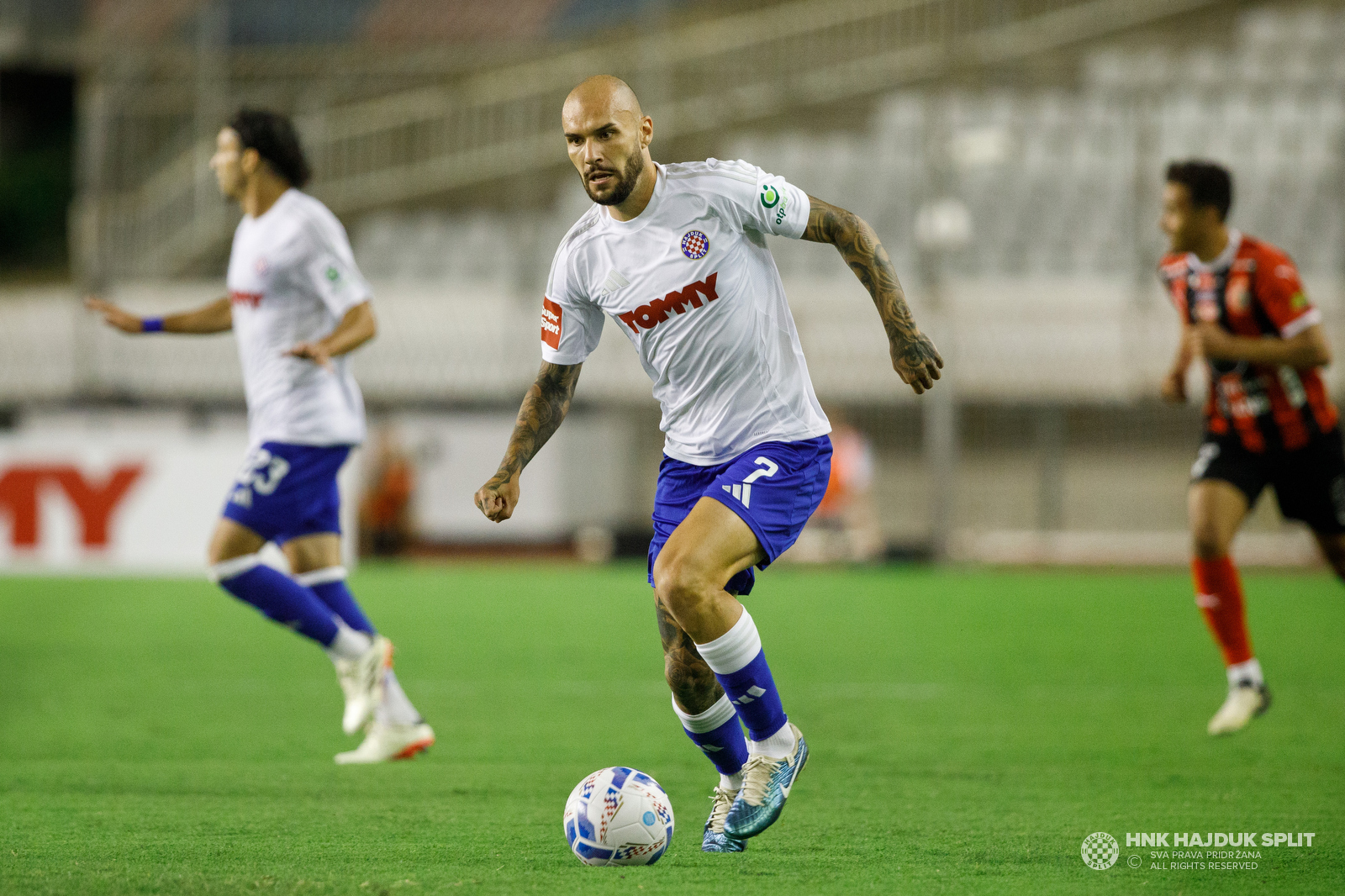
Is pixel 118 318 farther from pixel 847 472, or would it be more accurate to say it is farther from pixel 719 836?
pixel 847 472

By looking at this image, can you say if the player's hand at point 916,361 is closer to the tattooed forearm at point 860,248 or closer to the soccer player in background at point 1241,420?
the tattooed forearm at point 860,248

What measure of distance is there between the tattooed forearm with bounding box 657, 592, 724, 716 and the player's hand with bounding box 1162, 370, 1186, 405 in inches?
128

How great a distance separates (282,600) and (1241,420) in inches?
161

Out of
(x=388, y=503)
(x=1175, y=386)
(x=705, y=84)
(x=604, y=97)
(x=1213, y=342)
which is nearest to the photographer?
(x=604, y=97)

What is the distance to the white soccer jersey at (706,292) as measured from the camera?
13.7ft

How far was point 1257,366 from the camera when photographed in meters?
6.32

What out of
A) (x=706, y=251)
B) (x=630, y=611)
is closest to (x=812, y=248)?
(x=630, y=611)

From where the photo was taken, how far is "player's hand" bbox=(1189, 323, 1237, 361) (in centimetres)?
595

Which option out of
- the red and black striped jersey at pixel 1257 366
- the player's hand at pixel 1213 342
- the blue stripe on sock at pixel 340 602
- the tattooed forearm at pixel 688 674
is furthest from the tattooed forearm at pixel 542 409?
the red and black striped jersey at pixel 1257 366

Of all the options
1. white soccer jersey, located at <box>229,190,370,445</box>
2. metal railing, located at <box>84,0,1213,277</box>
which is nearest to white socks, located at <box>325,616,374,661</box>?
white soccer jersey, located at <box>229,190,370,445</box>

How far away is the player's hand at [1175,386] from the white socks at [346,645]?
365 centimetres

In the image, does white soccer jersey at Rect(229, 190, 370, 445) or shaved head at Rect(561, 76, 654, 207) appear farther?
white soccer jersey at Rect(229, 190, 370, 445)

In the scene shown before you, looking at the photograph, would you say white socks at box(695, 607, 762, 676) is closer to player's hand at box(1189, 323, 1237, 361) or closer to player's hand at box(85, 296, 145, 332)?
player's hand at box(1189, 323, 1237, 361)

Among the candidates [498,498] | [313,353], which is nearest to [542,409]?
[498,498]
